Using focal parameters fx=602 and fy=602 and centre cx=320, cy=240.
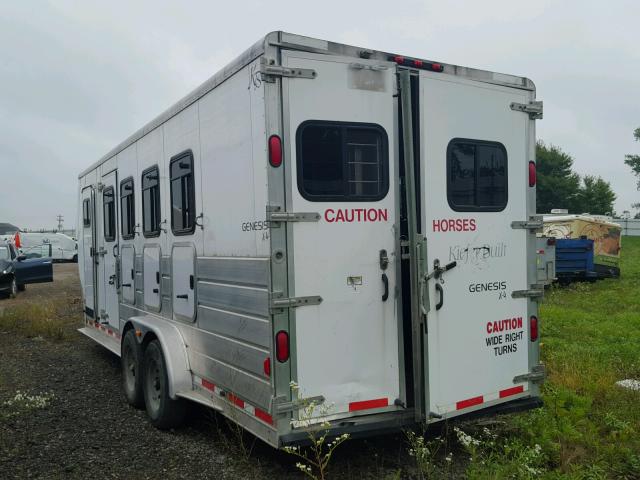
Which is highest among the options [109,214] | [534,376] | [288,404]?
[109,214]

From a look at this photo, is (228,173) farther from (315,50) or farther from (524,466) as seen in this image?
(524,466)

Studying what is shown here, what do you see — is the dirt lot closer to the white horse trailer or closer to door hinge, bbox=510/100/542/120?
the white horse trailer

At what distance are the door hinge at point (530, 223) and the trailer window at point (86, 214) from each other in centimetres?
664

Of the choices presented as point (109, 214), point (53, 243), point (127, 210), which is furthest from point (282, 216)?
point (53, 243)

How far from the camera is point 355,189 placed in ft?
13.8

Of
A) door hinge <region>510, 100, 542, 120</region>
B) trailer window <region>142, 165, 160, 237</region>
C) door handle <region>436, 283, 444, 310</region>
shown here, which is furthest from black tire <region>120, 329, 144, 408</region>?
door hinge <region>510, 100, 542, 120</region>

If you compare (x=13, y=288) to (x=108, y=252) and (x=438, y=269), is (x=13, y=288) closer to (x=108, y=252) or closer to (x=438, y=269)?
(x=108, y=252)

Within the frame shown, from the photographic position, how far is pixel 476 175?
186 inches

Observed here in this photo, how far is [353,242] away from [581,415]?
2.67 meters

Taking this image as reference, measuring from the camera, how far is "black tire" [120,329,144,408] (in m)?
6.02

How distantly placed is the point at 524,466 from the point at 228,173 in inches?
114

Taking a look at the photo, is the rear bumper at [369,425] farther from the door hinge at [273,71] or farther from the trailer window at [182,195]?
the door hinge at [273,71]

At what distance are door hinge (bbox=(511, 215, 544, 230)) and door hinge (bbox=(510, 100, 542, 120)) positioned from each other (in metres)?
0.84

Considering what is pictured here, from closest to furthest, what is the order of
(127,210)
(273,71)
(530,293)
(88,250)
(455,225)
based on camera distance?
(273,71)
(455,225)
(530,293)
(127,210)
(88,250)
